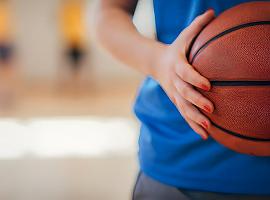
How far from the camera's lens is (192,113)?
26.7 inches

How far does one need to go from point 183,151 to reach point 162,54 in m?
0.16

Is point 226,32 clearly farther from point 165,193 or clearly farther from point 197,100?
point 165,193

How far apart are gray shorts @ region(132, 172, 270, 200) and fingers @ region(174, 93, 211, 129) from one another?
0.14 m

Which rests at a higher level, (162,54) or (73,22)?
(162,54)

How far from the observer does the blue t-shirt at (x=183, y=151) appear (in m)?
0.75

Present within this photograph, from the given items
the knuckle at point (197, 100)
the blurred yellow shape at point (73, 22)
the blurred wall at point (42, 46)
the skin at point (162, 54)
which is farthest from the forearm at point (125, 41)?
the blurred wall at point (42, 46)

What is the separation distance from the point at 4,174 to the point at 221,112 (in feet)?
6.30

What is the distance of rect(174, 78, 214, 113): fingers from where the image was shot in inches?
26.0

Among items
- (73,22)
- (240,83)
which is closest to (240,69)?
(240,83)

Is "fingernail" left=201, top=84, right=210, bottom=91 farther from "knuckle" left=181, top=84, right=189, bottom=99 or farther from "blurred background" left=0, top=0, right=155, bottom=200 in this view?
"blurred background" left=0, top=0, right=155, bottom=200

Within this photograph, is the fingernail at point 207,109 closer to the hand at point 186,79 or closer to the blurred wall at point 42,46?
the hand at point 186,79

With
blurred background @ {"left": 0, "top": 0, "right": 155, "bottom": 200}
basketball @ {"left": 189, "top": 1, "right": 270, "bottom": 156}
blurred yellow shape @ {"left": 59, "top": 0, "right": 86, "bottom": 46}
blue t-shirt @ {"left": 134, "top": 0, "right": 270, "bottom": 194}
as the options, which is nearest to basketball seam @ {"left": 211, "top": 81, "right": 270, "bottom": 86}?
basketball @ {"left": 189, "top": 1, "right": 270, "bottom": 156}

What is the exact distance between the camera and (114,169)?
8.20 ft

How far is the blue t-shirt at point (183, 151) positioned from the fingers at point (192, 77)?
0.13m
